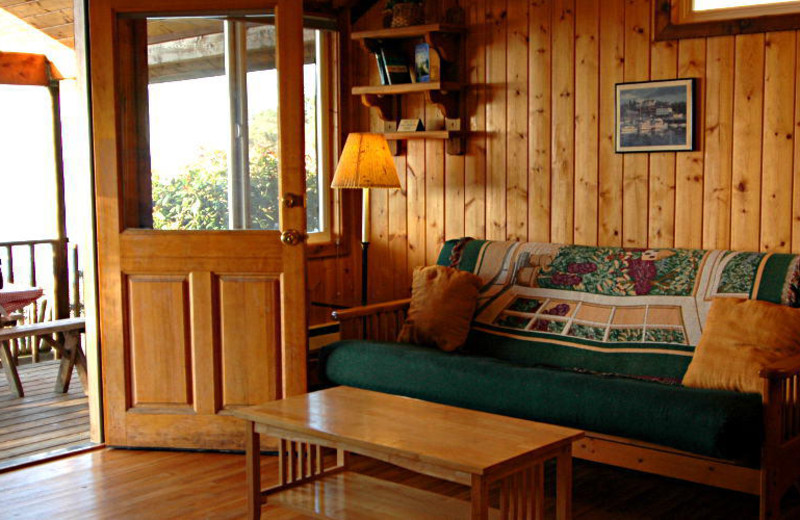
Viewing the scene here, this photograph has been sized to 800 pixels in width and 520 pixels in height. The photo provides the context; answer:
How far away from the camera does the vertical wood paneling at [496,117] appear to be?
14.2ft

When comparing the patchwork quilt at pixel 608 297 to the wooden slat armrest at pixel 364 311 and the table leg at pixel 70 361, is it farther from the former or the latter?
the table leg at pixel 70 361

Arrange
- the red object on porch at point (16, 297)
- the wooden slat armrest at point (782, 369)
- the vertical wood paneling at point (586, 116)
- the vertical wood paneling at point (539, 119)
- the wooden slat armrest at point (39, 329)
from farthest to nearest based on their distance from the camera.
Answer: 1. the red object on porch at point (16, 297)
2. the wooden slat armrest at point (39, 329)
3. the vertical wood paneling at point (539, 119)
4. the vertical wood paneling at point (586, 116)
5. the wooden slat armrest at point (782, 369)

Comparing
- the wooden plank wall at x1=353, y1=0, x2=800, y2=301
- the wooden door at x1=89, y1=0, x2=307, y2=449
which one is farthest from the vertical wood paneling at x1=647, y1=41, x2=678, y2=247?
the wooden door at x1=89, y1=0, x2=307, y2=449

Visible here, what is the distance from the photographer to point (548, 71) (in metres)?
4.18

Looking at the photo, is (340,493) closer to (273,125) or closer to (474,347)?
(474,347)

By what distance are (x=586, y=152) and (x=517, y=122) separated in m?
0.40

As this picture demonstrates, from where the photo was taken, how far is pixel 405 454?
2449 mm

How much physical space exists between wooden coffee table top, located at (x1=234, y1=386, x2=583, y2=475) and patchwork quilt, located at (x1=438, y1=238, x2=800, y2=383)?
0.96 m

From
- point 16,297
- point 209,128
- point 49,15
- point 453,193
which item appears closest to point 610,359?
point 453,193

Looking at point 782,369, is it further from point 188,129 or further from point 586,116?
point 188,129

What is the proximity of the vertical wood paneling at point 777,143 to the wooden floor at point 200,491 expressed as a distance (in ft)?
3.42

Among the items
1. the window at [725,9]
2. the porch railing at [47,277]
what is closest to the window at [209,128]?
the window at [725,9]

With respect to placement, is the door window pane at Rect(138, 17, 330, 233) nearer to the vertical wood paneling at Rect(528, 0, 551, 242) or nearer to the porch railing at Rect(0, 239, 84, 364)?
the vertical wood paneling at Rect(528, 0, 551, 242)

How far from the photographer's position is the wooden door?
373cm
